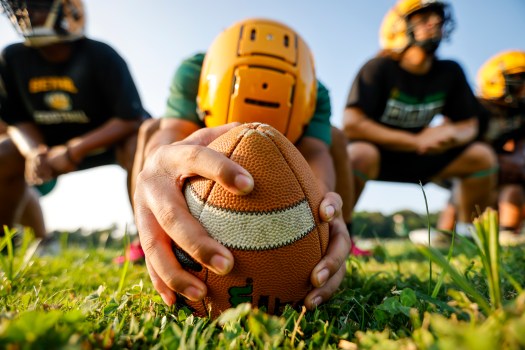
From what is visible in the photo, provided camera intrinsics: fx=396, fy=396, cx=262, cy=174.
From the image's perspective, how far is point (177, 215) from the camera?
1188 millimetres

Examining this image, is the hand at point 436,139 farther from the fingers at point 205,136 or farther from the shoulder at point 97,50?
the shoulder at point 97,50

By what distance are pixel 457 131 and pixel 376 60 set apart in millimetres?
1214

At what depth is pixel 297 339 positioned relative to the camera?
3.48 feet

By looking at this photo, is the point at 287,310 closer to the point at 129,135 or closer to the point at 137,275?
the point at 137,275

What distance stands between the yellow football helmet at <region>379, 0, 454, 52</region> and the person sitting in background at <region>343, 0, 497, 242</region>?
1 centimetres

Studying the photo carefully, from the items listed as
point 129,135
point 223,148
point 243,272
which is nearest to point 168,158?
point 223,148

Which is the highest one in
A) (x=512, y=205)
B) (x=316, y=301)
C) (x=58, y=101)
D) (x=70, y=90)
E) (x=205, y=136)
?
(x=205, y=136)

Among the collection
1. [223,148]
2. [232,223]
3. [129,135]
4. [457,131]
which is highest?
[223,148]

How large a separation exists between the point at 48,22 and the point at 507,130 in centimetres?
627

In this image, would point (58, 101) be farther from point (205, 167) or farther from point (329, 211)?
point (329, 211)

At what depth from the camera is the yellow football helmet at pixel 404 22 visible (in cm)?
464

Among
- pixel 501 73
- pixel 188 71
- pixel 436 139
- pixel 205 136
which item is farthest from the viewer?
pixel 501 73

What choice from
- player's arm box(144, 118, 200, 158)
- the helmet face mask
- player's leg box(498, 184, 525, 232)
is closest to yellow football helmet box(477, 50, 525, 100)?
player's leg box(498, 184, 525, 232)

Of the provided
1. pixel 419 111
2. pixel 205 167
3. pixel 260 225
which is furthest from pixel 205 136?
pixel 419 111
